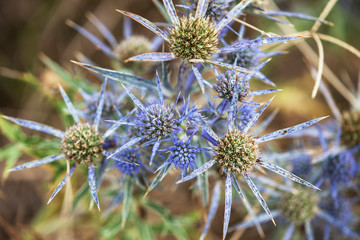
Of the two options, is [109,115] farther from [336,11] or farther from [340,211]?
[336,11]

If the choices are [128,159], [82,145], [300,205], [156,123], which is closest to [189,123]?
[156,123]

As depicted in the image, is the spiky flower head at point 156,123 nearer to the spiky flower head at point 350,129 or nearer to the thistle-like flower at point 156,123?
the thistle-like flower at point 156,123

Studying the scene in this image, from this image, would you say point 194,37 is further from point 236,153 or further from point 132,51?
point 132,51

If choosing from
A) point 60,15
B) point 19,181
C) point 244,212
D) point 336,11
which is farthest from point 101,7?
point 244,212

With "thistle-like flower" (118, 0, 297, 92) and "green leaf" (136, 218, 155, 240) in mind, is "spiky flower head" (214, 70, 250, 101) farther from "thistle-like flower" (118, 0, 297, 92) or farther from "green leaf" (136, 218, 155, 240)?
"green leaf" (136, 218, 155, 240)

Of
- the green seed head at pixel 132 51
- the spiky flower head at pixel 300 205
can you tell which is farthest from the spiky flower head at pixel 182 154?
the spiky flower head at pixel 300 205
